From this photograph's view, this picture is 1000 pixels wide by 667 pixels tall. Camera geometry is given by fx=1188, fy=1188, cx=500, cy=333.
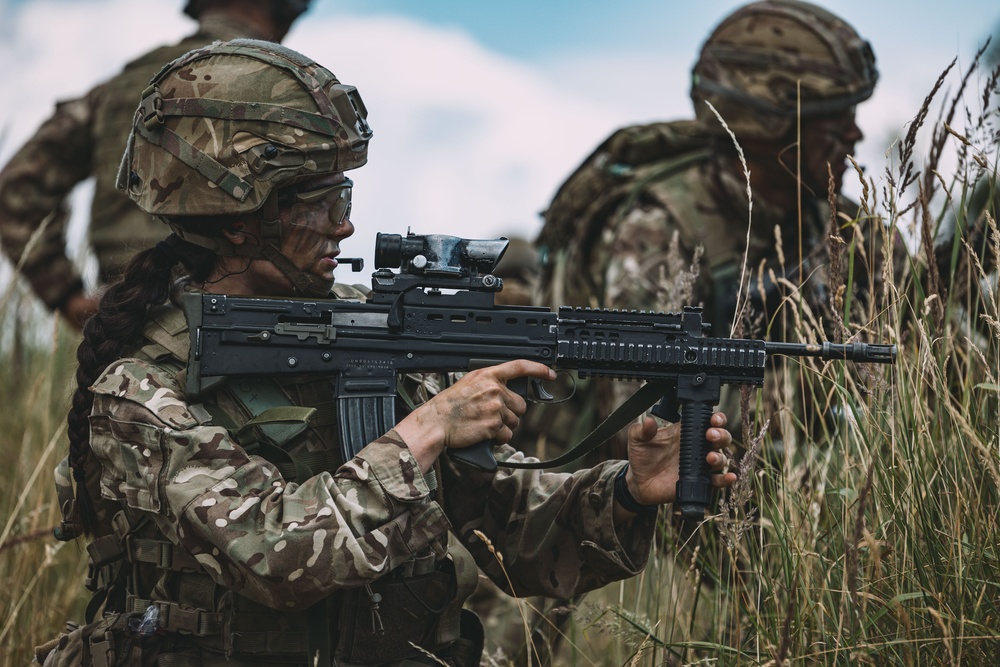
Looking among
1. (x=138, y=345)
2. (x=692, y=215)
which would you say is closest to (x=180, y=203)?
(x=138, y=345)

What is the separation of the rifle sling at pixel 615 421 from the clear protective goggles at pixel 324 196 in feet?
2.63

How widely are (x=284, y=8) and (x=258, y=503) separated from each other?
472 centimetres

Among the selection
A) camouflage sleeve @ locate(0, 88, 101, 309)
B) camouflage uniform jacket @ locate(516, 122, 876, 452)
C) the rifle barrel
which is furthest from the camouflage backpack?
the rifle barrel

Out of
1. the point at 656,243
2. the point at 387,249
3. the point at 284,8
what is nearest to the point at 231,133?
the point at 387,249

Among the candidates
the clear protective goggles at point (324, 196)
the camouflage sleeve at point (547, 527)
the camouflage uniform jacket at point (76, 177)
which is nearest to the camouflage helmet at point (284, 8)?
the camouflage uniform jacket at point (76, 177)

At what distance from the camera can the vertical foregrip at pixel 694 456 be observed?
2953mm

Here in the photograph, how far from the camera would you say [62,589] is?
4.87 meters

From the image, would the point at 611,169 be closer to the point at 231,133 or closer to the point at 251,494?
the point at 231,133

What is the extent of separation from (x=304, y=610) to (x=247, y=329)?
701mm

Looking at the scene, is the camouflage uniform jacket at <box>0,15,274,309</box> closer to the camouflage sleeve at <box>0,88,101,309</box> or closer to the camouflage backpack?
the camouflage sleeve at <box>0,88,101,309</box>

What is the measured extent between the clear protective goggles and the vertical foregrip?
1.03 m

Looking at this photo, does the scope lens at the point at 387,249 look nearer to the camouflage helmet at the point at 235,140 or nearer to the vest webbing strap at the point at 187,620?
the camouflage helmet at the point at 235,140

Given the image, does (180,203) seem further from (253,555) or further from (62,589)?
(62,589)

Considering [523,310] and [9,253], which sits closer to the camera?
[523,310]
